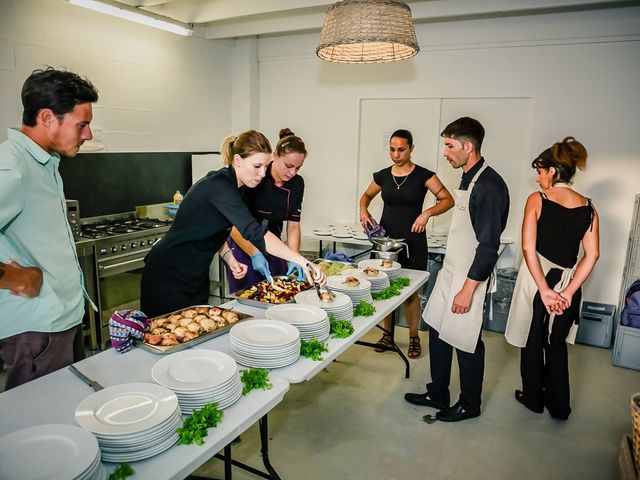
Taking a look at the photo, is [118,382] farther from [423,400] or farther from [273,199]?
[423,400]

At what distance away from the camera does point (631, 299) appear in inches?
151

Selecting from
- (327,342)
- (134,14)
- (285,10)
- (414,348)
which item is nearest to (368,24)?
(327,342)

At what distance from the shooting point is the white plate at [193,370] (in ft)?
5.06

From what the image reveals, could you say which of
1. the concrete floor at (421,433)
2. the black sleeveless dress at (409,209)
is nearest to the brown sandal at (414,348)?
the concrete floor at (421,433)

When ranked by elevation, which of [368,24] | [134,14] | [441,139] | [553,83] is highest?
[134,14]

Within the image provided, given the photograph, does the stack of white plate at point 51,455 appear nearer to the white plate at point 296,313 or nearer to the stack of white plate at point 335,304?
the white plate at point 296,313

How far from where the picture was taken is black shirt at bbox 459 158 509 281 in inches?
102

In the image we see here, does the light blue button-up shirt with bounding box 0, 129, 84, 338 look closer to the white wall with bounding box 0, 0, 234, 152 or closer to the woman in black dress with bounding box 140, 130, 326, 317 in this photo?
the woman in black dress with bounding box 140, 130, 326, 317

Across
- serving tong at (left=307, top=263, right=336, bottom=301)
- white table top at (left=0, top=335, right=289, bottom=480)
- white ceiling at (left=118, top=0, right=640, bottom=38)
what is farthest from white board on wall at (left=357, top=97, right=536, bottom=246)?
white table top at (left=0, top=335, right=289, bottom=480)

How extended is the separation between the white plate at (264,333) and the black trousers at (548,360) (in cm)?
189

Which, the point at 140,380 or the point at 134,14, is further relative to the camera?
the point at 134,14

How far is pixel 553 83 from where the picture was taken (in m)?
4.54

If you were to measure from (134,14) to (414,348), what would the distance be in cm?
379

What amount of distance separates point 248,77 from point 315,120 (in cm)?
103
